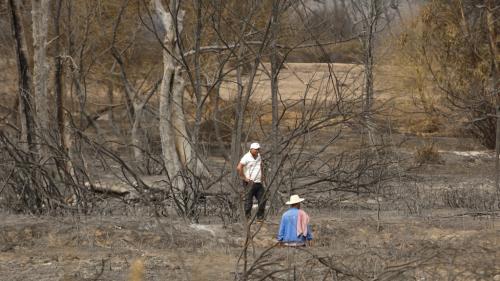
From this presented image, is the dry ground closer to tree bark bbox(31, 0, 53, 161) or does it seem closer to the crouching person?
the crouching person

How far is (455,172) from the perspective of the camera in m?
27.2

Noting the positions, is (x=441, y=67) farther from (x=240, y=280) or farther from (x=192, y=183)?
(x=240, y=280)

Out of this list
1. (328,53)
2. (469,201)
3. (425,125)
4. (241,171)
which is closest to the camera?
(241,171)

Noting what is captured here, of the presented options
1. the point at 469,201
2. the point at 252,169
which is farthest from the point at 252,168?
the point at 469,201

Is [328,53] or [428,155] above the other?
[328,53]

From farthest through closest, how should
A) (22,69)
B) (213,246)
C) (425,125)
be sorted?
(425,125)
(22,69)
(213,246)

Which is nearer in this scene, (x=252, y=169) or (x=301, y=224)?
(x=301, y=224)

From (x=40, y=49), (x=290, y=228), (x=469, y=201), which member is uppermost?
(x=40, y=49)

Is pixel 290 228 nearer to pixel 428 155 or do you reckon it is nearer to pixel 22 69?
pixel 22 69

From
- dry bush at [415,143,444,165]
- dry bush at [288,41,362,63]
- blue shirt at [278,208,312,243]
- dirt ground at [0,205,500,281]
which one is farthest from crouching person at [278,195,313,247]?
dry bush at [415,143,444,165]

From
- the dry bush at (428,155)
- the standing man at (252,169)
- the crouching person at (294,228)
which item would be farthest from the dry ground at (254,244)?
the dry bush at (428,155)

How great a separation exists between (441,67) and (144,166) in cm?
1315

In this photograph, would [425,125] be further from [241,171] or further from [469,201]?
[241,171]

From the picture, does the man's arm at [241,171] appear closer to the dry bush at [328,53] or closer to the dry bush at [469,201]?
the dry bush at [469,201]
